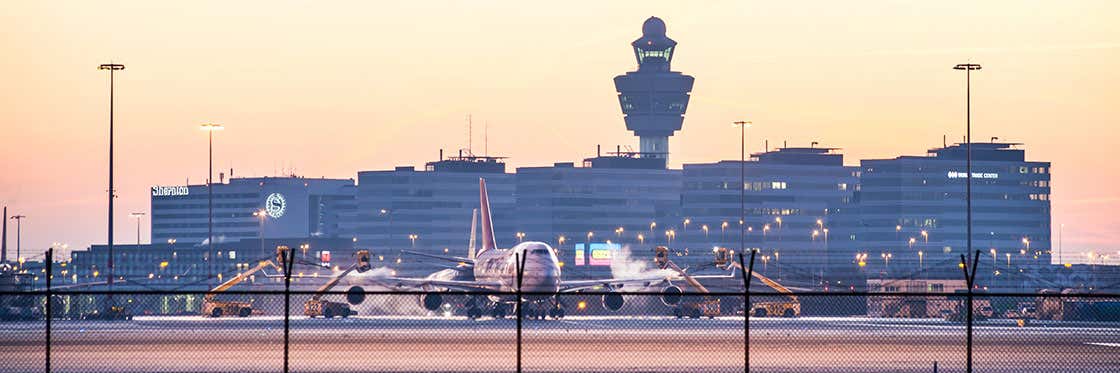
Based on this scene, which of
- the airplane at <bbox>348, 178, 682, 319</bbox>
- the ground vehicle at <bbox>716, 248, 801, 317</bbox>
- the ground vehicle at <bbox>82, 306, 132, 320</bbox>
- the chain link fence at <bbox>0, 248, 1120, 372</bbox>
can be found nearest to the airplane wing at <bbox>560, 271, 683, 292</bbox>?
the airplane at <bbox>348, 178, 682, 319</bbox>

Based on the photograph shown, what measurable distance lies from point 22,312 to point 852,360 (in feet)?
179

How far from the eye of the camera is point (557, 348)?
52781 millimetres

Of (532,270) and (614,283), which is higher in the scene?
(532,270)

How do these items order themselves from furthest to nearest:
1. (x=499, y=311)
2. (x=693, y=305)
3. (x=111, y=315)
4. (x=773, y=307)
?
1. (x=773, y=307)
2. (x=693, y=305)
3. (x=111, y=315)
4. (x=499, y=311)

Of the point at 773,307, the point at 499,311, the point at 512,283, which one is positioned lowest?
the point at 773,307

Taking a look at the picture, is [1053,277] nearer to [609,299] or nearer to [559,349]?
[609,299]

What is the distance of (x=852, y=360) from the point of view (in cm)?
4756

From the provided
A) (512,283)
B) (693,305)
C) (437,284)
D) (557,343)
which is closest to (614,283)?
(437,284)

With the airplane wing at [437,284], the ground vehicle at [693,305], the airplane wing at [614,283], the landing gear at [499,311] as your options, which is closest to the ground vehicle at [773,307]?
the ground vehicle at [693,305]

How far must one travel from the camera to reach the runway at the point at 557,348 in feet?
147

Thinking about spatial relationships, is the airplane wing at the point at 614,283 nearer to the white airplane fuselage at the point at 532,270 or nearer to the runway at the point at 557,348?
the white airplane fuselage at the point at 532,270

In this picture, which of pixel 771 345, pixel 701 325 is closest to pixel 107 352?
pixel 771 345

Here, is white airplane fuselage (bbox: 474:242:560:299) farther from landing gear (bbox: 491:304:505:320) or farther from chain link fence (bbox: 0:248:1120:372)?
chain link fence (bbox: 0:248:1120:372)

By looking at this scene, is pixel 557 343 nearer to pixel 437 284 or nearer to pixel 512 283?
pixel 512 283
